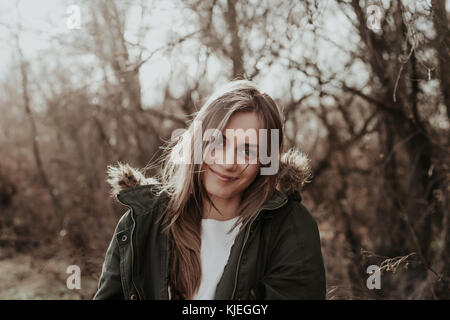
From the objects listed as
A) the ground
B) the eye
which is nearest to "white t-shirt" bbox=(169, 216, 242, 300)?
the eye

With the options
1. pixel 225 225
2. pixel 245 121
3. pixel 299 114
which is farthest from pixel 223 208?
pixel 299 114

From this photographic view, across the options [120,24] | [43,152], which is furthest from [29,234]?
[120,24]

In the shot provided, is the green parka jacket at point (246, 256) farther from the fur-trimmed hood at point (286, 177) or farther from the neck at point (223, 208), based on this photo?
the neck at point (223, 208)

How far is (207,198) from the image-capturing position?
2.19m

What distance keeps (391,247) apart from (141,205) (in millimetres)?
3132

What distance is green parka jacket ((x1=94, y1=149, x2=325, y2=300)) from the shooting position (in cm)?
191

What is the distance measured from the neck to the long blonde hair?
35 millimetres

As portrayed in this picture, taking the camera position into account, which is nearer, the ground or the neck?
the neck

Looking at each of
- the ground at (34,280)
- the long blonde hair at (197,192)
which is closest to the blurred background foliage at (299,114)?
the ground at (34,280)

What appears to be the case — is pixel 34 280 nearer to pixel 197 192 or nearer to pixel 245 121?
pixel 197 192

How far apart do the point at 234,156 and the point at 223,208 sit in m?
0.32

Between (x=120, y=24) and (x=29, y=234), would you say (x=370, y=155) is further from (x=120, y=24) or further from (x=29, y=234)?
(x=29, y=234)

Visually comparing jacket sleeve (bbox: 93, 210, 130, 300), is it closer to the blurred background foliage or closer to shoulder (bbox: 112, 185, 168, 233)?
shoulder (bbox: 112, 185, 168, 233)
